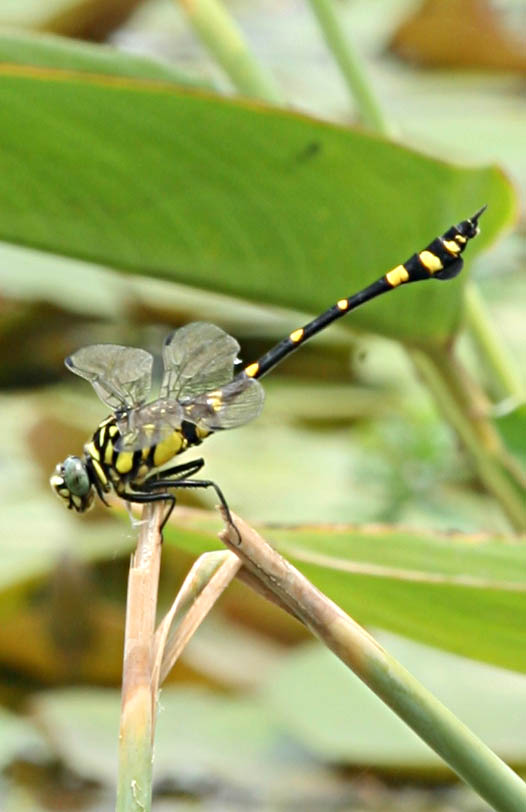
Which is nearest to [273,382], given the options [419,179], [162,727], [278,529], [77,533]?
[77,533]

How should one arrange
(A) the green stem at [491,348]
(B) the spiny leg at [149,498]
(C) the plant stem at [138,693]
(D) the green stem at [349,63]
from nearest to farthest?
(C) the plant stem at [138,693], (B) the spiny leg at [149,498], (D) the green stem at [349,63], (A) the green stem at [491,348]

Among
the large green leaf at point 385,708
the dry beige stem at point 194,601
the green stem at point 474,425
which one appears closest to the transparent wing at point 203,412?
the dry beige stem at point 194,601

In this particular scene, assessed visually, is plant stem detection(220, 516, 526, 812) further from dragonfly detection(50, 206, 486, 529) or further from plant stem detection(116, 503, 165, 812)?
dragonfly detection(50, 206, 486, 529)

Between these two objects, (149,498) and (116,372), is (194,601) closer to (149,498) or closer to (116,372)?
(149,498)

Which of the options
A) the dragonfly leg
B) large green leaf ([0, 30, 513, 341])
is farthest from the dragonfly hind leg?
large green leaf ([0, 30, 513, 341])

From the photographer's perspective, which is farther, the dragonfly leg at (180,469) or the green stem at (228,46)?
the green stem at (228,46)

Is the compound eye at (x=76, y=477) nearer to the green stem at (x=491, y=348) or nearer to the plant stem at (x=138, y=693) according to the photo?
the plant stem at (x=138, y=693)
